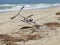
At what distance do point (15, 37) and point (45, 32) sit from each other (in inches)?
44.2

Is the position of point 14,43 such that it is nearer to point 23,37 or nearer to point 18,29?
point 23,37

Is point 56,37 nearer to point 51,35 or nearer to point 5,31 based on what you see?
point 51,35

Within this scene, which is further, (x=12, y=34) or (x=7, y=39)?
(x=12, y=34)

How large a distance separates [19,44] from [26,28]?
2509 mm

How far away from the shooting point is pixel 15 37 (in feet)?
25.1

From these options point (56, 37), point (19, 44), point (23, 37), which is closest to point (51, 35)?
point (56, 37)

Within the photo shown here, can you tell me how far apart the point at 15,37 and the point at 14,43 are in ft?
2.64

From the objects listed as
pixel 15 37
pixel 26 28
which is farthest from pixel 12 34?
pixel 26 28

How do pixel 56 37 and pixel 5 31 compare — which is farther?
pixel 5 31

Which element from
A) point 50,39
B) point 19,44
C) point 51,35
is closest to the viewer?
point 19,44

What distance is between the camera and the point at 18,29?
30.0ft

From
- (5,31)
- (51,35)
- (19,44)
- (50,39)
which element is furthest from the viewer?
(5,31)

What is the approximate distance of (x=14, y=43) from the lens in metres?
6.84

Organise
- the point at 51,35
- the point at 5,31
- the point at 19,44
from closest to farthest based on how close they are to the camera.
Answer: the point at 19,44 < the point at 51,35 < the point at 5,31
